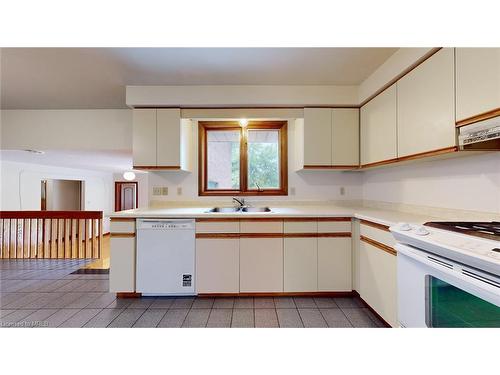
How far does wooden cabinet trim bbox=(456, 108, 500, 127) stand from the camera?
1.17 meters

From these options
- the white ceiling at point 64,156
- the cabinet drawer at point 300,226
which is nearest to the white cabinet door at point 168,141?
the cabinet drawer at point 300,226

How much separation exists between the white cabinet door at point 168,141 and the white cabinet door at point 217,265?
0.96m

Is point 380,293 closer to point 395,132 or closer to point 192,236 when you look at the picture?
point 395,132

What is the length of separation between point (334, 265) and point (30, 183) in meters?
6.81

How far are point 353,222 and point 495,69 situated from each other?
4.87ft

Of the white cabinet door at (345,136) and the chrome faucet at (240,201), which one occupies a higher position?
the white cabinet door at (345,136)

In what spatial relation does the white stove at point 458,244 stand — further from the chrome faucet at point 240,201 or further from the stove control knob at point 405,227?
the chrome faucet at point 240,201

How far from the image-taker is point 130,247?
7.56 ft

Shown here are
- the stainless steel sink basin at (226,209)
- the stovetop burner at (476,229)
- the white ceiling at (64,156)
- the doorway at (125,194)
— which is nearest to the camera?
the stovetop burner at (476,229)

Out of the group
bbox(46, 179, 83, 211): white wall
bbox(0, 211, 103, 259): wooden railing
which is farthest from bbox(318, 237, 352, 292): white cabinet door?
bbox(46, 179, 83, 211): white wall

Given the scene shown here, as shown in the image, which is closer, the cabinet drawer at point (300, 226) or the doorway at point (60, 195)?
the cabinet drawer at point (300, 226)

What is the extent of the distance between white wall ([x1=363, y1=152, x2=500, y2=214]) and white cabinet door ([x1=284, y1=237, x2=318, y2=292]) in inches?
38.5

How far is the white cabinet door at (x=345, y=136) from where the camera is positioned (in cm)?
266

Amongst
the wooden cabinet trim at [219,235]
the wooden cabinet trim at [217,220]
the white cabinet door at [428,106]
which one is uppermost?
the white cabinet door at [428,106]
